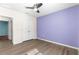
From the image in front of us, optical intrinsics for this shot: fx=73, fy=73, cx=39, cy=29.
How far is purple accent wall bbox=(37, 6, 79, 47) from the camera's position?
1.52 metres

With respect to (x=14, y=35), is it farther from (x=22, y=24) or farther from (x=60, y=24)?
(x=60, y=24)

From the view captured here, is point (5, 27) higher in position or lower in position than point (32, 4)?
lower

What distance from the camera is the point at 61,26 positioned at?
6.52 ft

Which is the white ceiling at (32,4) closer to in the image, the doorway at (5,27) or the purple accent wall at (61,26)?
the purple accent wall at (61,26)

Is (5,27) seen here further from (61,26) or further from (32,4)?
(61,26)

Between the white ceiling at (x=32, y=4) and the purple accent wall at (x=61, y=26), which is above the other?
the white ceiling at (x=32, y=4)

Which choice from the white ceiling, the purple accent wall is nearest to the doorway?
the white ceiling

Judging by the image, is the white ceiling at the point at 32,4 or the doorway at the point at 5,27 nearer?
the white ceiling at the point at 32,4

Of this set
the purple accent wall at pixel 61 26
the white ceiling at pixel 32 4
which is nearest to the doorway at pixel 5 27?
the white ceiling at pixel 32 4

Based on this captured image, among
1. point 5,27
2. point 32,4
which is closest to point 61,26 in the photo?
point 32,4

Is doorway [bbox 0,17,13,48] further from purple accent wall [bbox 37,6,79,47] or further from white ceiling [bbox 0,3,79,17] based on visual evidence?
purple accent wall [bbox 37,6,79,47]

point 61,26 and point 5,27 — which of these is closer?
point 5,27

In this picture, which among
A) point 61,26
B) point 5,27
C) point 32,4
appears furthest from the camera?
point 61,26

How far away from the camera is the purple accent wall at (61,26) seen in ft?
4.99
